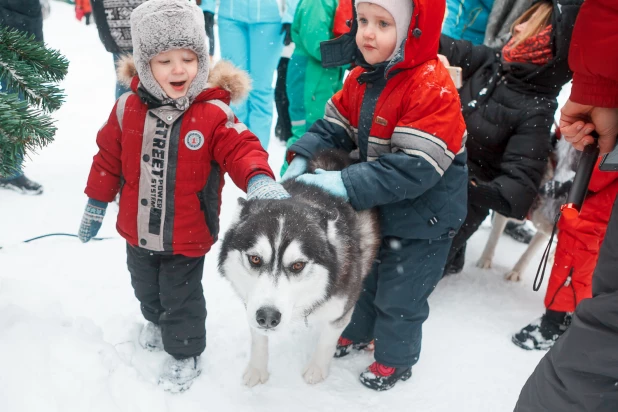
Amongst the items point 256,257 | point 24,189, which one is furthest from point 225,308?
point 24,189

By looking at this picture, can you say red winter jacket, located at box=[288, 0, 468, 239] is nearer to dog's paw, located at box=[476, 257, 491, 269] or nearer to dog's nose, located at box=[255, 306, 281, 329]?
dog's nose, located at box=[255, 306, 281, 329]

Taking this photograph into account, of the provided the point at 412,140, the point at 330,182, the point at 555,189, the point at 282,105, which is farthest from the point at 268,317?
the point at 282,105

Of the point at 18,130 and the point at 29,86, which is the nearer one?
the point at 18,130

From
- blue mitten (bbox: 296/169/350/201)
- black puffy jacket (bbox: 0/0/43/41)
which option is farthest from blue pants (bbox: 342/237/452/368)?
black puffy jacket (bbox: 0/0/43/41)

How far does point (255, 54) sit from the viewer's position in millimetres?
4535

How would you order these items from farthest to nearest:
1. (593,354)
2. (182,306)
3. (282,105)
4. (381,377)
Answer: (282,105), (381,377), (182,306), (593,354)

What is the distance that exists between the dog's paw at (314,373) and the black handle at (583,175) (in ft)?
5.18

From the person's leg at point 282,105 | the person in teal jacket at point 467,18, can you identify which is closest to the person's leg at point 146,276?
the person in teal jacket at point 467,18

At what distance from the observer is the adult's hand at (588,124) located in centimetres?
144

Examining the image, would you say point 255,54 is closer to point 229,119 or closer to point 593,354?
point 229,119

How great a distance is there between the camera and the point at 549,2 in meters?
2.96

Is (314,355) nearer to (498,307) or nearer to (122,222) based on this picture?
(122,222)

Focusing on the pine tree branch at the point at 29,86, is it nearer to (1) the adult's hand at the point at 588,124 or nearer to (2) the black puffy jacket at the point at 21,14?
(1) the adult's hand at the point at 588,124

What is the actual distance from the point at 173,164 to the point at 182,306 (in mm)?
751
